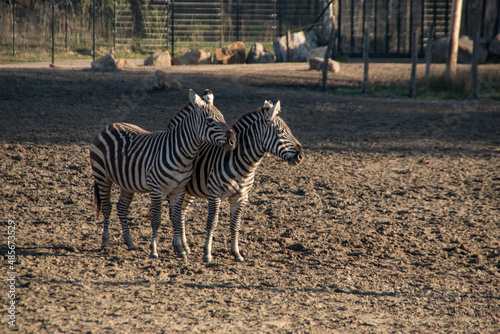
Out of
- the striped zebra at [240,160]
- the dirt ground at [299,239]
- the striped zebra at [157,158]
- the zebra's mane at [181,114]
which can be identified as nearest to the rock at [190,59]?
the dirt ground at [299,239]

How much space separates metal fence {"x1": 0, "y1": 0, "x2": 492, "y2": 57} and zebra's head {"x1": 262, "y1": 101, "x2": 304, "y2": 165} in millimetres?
20076

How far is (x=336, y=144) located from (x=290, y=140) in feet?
18.3

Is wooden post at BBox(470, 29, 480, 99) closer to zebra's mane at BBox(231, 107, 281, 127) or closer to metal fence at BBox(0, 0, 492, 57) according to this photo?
metal fence at BBox(0, 0, 492, 57)

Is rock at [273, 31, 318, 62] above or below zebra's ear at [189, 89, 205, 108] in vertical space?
above

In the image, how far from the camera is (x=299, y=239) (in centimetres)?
636

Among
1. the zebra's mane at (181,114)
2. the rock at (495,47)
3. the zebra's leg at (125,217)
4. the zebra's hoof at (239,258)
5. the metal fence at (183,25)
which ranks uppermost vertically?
the metal fence at (183,25)

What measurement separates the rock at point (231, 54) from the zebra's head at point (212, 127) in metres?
18.6

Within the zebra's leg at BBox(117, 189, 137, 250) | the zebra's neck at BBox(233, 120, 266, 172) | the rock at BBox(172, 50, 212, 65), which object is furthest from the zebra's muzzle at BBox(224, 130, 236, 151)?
the rock at BBox(172, 50, 212, 65)

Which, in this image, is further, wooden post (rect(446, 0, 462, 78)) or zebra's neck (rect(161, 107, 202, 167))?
wooden post (rect(446, 0, 462, 78))

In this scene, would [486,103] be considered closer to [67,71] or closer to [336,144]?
[336,144]

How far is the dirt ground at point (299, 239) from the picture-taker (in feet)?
14.6

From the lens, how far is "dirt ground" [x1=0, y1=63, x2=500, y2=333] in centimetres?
445

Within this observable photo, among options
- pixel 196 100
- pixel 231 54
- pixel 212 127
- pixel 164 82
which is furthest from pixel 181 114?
pixel 231 54

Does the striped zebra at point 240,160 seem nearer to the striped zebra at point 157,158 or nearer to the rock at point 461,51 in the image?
the striped zebra at point 157,158
